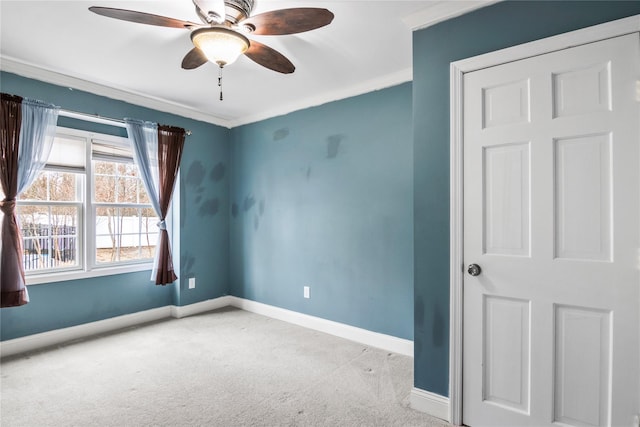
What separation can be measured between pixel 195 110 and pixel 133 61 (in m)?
1.35

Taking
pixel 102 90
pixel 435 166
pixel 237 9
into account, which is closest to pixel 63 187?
pixel 102 90

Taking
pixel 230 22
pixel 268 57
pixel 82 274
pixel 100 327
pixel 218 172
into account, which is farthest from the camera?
pixel 218 172

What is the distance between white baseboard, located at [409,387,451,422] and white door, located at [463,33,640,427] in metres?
0.12

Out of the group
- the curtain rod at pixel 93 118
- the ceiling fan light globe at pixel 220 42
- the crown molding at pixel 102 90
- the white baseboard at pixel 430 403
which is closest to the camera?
the ceiling fan light globe at pixel 220 42

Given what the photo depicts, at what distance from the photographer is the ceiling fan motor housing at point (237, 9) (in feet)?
6.07

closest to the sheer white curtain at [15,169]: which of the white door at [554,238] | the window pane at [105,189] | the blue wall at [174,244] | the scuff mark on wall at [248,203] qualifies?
the blue wall at [174,244]

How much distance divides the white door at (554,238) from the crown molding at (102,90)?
3.35m

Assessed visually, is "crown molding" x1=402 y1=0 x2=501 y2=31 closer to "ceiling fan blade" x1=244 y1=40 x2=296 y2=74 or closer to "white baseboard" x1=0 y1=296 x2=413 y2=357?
"ceiling fan blade" x1=244 y1=40 x2=296 y2=74

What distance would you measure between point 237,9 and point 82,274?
10.0ft

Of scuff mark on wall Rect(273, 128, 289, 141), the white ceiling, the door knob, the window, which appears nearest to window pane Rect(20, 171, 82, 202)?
the window

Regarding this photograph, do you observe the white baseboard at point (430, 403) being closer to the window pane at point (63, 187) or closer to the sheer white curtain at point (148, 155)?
the sheer white curtain at point (148, 155)

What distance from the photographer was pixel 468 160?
2041 mm

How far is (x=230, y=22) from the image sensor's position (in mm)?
1980

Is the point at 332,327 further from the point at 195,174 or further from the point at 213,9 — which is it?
the point at 213,9
